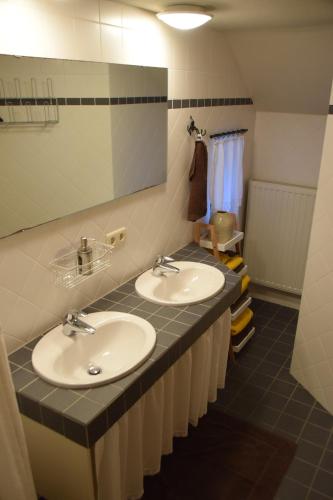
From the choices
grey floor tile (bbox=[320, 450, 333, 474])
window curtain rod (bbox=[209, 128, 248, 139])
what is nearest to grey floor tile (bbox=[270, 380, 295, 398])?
grey floor tile (bbox=[320, 450, 333, 474])

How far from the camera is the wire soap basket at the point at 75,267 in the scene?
170 centimetres

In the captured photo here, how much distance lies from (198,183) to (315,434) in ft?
5.17

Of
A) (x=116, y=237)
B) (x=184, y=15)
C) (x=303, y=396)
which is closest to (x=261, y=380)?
(x=303, y=396)

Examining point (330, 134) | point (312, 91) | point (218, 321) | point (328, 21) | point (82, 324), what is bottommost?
point (218, 321)

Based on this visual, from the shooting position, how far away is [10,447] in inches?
49.5

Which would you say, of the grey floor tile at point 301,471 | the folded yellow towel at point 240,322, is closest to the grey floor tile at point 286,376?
the folded yellow towel at point 240,322

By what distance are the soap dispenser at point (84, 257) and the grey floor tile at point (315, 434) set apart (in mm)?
1554

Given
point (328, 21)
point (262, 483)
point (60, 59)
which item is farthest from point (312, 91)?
point (262, 483)

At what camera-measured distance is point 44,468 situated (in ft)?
5.23

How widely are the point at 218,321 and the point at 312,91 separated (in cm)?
172

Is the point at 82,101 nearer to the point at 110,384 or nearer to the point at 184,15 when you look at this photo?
the point at 184,15

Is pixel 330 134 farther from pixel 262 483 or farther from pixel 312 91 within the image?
pixel 262 483

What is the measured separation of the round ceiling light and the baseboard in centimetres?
235

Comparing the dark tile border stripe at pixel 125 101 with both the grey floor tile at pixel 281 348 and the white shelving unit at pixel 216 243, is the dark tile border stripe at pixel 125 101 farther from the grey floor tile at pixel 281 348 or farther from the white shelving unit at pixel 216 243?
the grey floor tile at pixel 281 348
